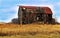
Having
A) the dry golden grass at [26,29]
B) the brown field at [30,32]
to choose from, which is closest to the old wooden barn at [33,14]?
the dry golden grass at [26,29]

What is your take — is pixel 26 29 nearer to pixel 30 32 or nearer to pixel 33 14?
pixel 30 32

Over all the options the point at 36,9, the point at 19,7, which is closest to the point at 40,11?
the point at 36,9

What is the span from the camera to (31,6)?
5794cm

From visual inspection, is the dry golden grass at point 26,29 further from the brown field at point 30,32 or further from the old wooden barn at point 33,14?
the old wooden barn at point 33,14

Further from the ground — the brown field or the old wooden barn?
the old wooden barn

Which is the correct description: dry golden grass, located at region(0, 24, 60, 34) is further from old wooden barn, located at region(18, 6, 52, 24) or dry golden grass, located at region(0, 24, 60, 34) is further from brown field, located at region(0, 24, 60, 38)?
old wooden barn, located at region(18, 6, 52, 24)

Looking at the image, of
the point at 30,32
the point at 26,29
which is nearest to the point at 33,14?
the point at 26,29

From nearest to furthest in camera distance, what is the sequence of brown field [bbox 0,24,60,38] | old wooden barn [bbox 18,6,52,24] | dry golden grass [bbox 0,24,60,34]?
1. brown field [bbox 0,24,60,38]
2. dry golden grass [bbox 0,24,60,34]
3. old wooden barn [bbox 18,6,52,24]

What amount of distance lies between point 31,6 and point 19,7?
310 cm

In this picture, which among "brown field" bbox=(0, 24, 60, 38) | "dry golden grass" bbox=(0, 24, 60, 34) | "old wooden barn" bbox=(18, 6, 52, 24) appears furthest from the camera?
"old wooden barn" bbox=(18, 6, 52, 24)

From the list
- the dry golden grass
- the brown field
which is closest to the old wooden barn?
the dry golden grass

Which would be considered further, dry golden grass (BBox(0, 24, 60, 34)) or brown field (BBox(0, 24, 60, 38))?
dry golden grass (BBox(0, 24, 60, 34))

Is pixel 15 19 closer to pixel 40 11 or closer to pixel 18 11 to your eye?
pixel 18 11

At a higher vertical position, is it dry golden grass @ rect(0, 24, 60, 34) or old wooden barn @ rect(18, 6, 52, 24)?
old wooden barn @ rect(18, 6, 52, 24)
